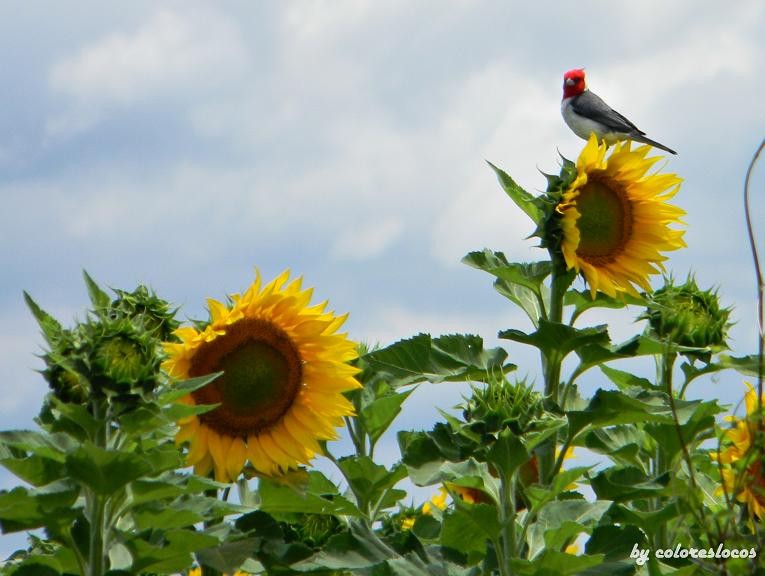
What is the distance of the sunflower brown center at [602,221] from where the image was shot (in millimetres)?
4805

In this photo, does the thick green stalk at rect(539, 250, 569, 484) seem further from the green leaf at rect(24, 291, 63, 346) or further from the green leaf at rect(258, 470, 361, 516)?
the green leaf at rect(24, 291, 63, 346)

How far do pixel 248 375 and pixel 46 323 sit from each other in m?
0.75

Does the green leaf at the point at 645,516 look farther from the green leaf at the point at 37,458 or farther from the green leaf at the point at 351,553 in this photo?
the green leaf at the point at 37,458

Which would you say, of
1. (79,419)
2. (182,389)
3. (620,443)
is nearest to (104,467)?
(79,419)

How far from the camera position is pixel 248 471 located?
14.1 feet

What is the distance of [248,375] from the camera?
13.8 feet

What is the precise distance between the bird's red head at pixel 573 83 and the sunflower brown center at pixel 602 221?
6.75 metres

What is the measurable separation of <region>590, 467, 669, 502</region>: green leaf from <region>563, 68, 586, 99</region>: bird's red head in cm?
745

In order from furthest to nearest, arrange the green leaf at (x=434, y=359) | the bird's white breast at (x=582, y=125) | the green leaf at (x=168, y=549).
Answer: the bird's white breast at (x=582, y=125)
the green leaf at (x=434, y=359)
the green leaf at (x=168, y=549)

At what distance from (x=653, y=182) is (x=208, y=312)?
2.00 m

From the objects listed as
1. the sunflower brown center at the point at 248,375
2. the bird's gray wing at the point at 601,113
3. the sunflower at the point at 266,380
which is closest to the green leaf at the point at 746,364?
the sunflower at the point at 266,380

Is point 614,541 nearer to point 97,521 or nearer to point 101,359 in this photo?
point 97,521

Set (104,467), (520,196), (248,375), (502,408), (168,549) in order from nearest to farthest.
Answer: (104,467)
(168,549)
(502,408)
(248,375)
(520,196)

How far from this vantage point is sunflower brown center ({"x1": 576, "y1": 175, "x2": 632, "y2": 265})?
15.8ft
